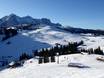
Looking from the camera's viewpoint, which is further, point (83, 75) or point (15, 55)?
point (15, 55)

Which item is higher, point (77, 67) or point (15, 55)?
point (77, 67)

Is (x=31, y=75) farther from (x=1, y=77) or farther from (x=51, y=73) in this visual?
(x=1, y=77)

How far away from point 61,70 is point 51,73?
12.5 feet

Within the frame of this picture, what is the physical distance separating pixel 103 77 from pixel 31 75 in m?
17.5

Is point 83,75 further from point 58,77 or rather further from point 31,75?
point 31,75

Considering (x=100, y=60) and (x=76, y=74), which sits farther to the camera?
(x=100, y=60)

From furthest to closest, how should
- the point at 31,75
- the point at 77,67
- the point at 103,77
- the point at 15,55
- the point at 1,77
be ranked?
the point at 15,55, the point at 77,67, the point at 1,77, the point at 31,75, the point at 103,77

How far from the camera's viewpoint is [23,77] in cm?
5069

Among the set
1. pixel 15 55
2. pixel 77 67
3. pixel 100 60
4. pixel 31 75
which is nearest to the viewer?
pixel 31 75

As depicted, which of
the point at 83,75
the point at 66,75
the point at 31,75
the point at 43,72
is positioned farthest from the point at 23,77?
the point at 83,75

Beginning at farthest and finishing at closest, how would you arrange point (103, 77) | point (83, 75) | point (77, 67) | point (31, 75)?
point (77, 67) → point (31, 75) → point (83, 75) → point (103, 77)

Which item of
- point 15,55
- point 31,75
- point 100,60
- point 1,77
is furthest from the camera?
point 15,55

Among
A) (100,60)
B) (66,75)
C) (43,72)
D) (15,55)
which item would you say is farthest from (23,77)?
(15,55)

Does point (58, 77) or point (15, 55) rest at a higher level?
point (58, 77)
